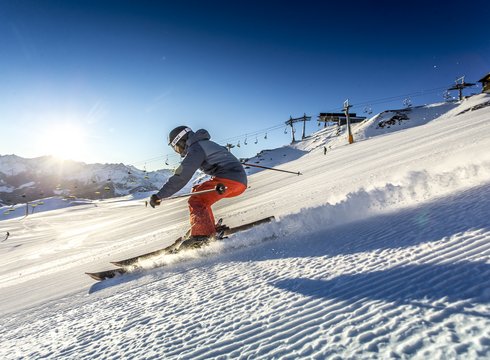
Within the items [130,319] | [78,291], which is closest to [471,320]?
[130,319]

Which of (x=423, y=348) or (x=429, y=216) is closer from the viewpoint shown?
(x=423, y=348)

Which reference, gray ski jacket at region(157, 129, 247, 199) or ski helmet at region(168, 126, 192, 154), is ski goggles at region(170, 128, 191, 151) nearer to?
ski helmet at region(168, 126, 192, 154)

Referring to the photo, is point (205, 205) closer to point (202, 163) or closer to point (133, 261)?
point (202, 163)

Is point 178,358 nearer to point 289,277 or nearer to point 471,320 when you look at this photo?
point 289,277

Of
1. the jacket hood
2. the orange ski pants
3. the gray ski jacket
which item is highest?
the jacket hood

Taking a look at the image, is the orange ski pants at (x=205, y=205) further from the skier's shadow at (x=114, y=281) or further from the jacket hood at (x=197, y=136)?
the skier's shadow at (x=114, y=281)

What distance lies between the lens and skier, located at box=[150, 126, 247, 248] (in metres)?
4.35

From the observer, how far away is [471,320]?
1.24m

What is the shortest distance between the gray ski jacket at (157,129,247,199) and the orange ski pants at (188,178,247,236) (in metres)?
0.12

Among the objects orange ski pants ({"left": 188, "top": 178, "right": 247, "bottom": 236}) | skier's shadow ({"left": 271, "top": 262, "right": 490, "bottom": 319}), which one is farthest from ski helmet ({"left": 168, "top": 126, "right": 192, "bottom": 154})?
skier's shadow ({"left": 271, "top": 262, "right": 490, "bottom": 319})

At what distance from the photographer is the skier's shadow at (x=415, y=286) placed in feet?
4.78

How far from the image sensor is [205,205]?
4613mm

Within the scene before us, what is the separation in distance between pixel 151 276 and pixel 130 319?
1.36 metres

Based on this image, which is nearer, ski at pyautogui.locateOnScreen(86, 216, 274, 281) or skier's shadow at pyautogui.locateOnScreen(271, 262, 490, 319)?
skier's shadow at pyautogui.locateOnScreen(271, 262, 490, 319)
